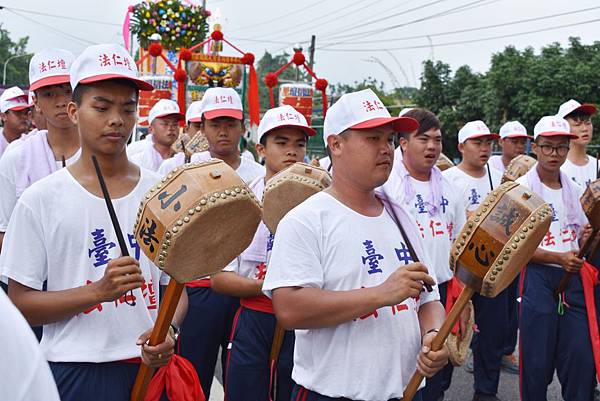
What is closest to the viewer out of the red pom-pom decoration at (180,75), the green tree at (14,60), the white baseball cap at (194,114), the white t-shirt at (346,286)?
the white t-shirt at (346,286)

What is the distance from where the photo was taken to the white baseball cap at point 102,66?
2.64 m

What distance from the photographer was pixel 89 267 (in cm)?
251

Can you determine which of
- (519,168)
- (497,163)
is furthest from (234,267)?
(497,163)

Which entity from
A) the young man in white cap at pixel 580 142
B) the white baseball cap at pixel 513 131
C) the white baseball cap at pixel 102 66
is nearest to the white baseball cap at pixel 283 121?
the white baseball cap at pixel 102 66

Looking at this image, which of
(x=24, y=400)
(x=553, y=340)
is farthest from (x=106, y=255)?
(x=553, y=340)

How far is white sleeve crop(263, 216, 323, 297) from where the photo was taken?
2.54 metres

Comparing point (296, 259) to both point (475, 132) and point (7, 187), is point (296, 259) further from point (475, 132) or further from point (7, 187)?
point (475, 132)

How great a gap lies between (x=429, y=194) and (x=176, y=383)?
2810mm

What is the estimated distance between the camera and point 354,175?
8.98 feet

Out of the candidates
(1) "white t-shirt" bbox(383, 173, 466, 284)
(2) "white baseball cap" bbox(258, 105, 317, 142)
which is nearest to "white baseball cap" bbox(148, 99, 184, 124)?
(2) "white baseball cap" bbox(258, 105, 317, 142)

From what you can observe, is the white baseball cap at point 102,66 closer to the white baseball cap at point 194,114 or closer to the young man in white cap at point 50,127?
the young man in white cap at point 50,127

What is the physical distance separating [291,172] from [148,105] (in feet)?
26.2

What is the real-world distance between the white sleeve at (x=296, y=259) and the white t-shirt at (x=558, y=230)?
2.71 meters

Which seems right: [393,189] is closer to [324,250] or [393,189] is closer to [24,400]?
[324,250]
